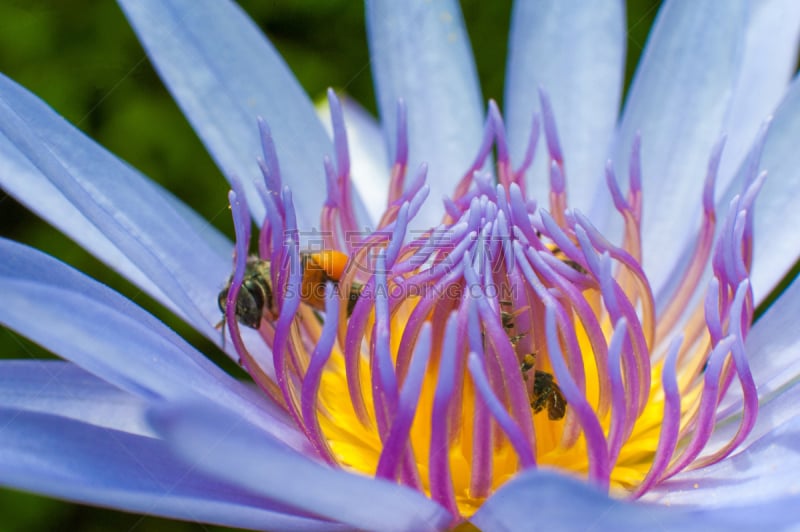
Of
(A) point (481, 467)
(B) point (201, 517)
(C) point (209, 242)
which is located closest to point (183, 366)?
(B) point (201, 517)

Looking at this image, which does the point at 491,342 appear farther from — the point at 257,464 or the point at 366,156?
the point at 366,156

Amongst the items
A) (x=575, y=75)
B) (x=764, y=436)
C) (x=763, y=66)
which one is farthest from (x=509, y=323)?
(x=763, y=66)

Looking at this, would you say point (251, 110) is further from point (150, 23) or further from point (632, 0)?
point (632, 0)

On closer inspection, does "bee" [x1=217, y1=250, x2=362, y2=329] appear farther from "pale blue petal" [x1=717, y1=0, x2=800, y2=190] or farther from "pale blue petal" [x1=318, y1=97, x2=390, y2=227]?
"pale blue petal" [x1=717, y1=0, x2=800, y2=190]

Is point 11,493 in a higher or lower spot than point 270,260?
lower

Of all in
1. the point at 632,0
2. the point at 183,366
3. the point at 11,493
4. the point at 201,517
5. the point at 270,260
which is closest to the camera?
the point at 201,517

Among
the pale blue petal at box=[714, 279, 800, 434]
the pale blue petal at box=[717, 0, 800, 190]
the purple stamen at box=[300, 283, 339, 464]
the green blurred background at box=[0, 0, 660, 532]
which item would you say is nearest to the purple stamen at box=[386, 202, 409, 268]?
the purple stamen at box=[300, 283, 339, 464]

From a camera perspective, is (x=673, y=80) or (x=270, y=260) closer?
(x=270, y=260)
